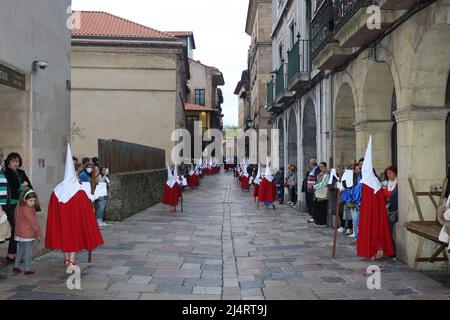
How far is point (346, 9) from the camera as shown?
9.20 metres

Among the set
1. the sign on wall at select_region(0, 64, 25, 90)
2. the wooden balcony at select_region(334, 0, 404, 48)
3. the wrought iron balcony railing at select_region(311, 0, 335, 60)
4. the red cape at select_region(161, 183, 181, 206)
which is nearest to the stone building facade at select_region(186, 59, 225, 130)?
the red cape at select_region(161, 183, 181, 206)

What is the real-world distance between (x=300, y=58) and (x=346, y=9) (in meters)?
6.47

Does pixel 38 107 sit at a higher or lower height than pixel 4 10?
lower

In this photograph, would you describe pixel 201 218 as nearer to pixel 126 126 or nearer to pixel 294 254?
pixel 294 254

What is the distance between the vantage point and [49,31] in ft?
28.3

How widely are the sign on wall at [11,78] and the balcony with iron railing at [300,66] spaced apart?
29.7ft

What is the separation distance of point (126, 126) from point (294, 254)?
19.4 m

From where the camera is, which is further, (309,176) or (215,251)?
(309,176)

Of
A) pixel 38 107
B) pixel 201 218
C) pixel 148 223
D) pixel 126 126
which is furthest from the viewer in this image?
pixel 126 126

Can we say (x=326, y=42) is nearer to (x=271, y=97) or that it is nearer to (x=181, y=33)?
(x=271, y=97)

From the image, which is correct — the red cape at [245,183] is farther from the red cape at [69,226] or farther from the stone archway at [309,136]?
the red cape at [69,226]

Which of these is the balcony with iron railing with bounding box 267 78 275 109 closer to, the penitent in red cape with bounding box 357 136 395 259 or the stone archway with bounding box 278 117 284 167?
the stone archway with bounding box 278 117 284 167

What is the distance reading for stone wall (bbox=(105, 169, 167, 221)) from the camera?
13094 mm
